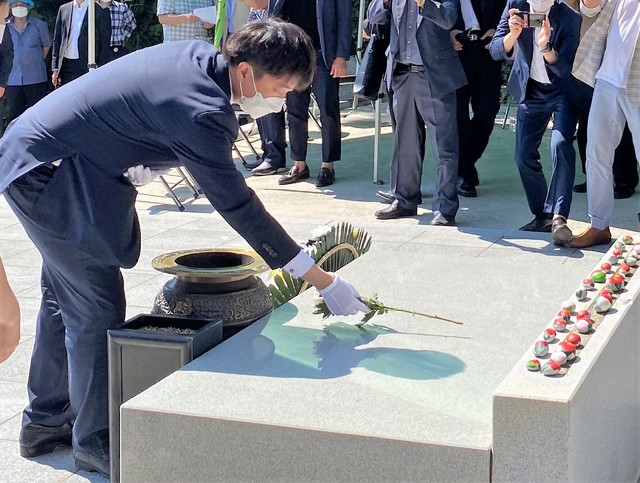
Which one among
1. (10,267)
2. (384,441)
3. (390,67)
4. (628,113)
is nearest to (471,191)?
(390,67)

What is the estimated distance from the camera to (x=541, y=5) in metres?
5.99

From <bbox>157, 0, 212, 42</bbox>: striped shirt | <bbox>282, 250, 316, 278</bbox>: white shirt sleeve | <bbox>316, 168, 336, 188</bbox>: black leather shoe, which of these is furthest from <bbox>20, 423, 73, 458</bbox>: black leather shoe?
<bbox>157, 0, 212, 42</bbox>: striped shirt

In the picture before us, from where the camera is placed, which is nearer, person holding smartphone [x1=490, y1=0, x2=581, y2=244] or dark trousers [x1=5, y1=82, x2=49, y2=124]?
person holding smartphone [x1=490, y1=0, x2=581, y2=244]

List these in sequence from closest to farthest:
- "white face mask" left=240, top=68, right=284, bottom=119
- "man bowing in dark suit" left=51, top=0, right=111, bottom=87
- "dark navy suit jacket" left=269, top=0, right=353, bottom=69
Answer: "white face mask" left=240, top=68, right=284, bottom=119 → "dark navy suit jacket" left=269, top=0, right=353, bottom=69 → "man bowing in dark suit" left=51, top=0, right=111, bottom=87

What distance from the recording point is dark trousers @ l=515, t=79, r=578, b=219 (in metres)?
6.11

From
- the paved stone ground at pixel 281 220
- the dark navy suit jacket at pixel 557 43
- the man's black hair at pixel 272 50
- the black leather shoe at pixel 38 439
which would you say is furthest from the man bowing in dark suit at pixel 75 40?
the man's black hair at pixel 272 50

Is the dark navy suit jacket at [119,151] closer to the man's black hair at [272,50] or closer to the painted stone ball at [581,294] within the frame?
the man's black hair at [272,50]

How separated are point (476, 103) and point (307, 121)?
1.49m

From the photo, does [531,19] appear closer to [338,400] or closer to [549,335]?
[549,335]

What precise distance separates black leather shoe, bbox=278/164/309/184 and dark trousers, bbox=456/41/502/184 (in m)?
1.46

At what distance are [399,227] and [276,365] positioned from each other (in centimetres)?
361

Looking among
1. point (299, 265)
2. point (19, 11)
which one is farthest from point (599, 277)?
point (19, 11)

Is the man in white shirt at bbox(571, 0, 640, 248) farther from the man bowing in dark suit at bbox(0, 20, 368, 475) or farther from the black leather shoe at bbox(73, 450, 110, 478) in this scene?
the black leather shoe at bbox(73, 450, 110, 478)

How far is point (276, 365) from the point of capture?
3.00 m
